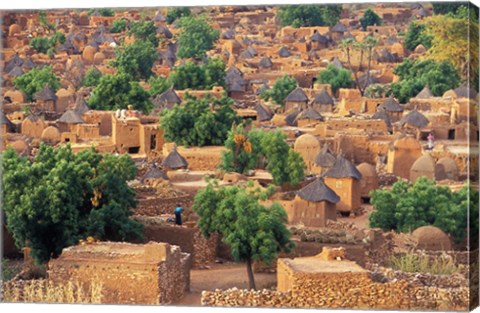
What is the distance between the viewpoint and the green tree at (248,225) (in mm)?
19203

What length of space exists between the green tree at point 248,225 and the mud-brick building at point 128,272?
0.79m

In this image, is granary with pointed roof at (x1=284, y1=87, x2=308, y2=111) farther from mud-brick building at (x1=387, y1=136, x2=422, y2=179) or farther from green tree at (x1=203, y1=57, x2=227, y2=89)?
mud-brick building at (x1=387, y1=136, x2=422, y2=179)

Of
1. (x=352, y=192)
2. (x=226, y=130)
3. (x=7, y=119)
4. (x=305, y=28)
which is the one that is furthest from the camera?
(x=305, y=28)

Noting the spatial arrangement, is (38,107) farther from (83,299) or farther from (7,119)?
(83,299)

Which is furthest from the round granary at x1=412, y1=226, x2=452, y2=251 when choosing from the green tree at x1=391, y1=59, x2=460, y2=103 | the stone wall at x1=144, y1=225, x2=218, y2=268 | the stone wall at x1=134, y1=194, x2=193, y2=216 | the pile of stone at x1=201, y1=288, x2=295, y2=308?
the green tree at x1=391, y1=59, x2=460, y2=103

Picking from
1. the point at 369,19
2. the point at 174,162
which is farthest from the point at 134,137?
the point at 369,19

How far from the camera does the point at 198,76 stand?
32.8 m

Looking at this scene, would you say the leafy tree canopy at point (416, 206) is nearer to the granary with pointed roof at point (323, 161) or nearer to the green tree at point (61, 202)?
the granary with pointed roof at point (323, 161)

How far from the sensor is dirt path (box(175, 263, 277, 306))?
1906 centimetres

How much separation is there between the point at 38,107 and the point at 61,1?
11778mm

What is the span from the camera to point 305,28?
40.9 meters

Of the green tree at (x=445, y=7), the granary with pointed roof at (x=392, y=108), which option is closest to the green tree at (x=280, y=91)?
the granary with pointed roof at (x=392, y=108)

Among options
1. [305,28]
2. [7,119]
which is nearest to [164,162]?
[7,119]

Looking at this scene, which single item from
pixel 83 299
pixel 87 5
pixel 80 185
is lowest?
pixel 83 299
